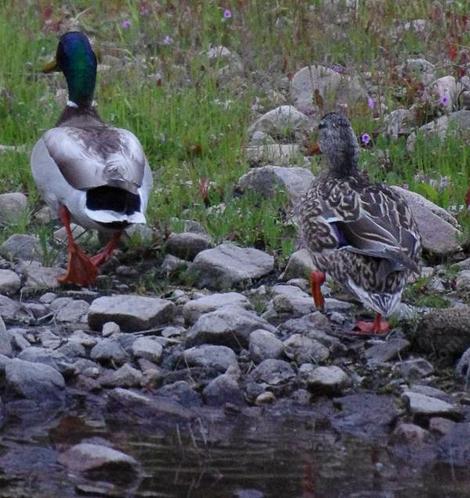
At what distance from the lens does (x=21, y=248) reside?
829 centimetres

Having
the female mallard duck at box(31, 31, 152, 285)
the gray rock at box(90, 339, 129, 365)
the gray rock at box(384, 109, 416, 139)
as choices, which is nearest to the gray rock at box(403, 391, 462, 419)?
the gray rock at box(90, 339, 129, 365)

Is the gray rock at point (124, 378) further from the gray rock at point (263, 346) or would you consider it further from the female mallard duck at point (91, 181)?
the female mallard duck at point (91, 181)

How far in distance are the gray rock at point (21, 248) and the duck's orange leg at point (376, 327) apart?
2074 millimetres

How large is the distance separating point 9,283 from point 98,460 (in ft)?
7.92

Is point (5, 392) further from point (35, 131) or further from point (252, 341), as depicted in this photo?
point (35, 131)

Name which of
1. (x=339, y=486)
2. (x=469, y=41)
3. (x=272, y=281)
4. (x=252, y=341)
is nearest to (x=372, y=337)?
(x=252, y=341)

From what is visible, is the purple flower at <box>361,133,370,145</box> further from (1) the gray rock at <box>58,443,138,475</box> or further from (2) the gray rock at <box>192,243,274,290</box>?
(1) the gray rock at <box>58,443,138,475</box>

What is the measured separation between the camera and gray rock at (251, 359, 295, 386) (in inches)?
256

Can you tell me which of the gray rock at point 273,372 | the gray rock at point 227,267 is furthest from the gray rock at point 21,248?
the gray rock at point 273,372

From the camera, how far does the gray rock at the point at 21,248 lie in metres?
8.26

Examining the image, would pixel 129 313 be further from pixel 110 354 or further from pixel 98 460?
pixel 98 460

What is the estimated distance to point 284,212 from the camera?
8773 mm

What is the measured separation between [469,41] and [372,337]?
4.92 metres

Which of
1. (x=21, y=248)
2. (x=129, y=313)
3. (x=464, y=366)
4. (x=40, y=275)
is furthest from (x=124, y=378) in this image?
(x=21, y=248)
